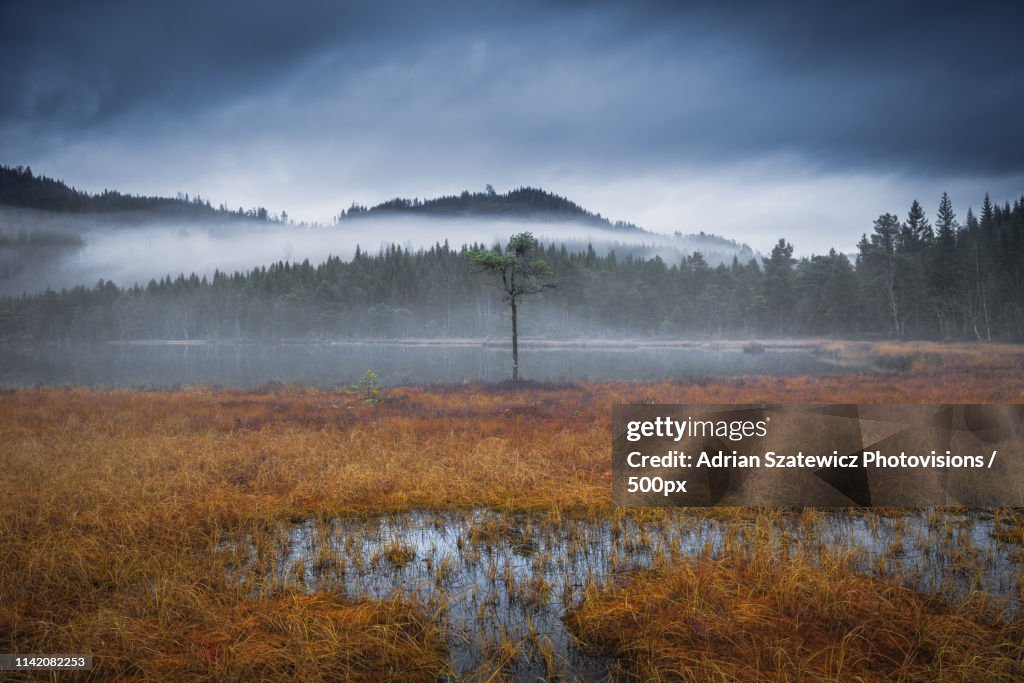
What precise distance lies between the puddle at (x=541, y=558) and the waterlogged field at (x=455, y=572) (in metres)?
0.04

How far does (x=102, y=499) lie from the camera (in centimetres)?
941

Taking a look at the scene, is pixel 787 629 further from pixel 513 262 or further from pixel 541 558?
pixel 513 262

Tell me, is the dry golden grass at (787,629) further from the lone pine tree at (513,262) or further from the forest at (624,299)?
the forest at (624,299)

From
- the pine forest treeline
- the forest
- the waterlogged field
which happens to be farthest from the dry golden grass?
the pine forest treeline

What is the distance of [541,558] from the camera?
23.8 ft

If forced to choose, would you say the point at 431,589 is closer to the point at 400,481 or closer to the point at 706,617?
the point at 706,617

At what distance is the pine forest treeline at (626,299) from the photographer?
70438mm

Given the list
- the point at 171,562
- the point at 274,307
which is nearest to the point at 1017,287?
the point at 171,562

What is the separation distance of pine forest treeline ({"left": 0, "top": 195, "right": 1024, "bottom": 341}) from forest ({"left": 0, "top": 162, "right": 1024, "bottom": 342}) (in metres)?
0.29

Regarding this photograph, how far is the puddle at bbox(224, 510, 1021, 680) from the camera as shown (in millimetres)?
5449

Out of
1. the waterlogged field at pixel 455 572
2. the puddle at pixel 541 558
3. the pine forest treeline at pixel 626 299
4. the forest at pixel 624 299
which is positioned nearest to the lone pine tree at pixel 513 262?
the waterlogged field at pixel 455 572

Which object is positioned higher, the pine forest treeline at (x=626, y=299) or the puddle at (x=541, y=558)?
the pine forest treeline at (x=626, y=299)

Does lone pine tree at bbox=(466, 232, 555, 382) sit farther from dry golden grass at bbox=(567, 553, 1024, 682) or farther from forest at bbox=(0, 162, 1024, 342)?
forest at bbox=(0, 162, 1024, 342)

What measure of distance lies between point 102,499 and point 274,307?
437ft
